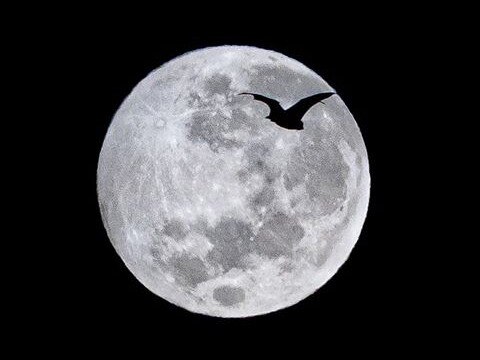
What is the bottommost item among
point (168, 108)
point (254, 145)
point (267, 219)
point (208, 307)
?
point (208, 307)

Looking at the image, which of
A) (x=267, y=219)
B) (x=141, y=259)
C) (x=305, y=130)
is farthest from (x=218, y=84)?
(x=141, y=259)

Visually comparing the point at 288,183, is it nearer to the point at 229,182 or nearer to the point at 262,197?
the point at 262,197

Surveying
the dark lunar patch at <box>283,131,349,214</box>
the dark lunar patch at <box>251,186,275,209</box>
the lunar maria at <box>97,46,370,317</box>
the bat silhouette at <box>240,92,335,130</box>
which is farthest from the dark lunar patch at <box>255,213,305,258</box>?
the bat silhouette at <box>240,92,335,130</box>

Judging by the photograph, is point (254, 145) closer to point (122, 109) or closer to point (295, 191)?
point (295, 191)

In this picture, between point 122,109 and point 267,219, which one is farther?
point 122,109

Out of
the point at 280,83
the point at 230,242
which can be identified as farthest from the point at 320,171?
the point at 230,242
